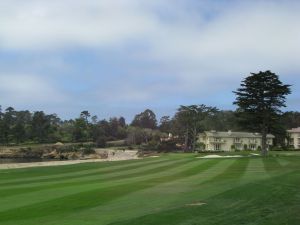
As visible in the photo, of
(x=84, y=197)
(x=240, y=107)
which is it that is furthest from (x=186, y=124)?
(x=84, y=197)

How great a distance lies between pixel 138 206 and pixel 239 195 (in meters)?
3.82

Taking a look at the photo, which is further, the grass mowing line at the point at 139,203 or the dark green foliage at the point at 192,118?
the dark green foliage at the point at 192,118

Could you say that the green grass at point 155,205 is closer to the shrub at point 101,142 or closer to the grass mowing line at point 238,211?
the grass mowing line at point 238,211

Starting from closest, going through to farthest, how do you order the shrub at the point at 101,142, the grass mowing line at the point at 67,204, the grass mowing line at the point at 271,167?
the grass mowing line at the point at 67,204
the grass mowing line at the point at 271,167
the shrub at the point at 101,142

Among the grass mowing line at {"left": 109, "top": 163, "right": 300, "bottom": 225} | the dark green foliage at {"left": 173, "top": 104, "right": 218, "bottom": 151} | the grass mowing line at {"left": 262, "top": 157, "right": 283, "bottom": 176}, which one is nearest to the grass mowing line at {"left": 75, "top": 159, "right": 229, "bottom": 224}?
the grass mowing line at {"left": 109, "top": 163, "right": 300, "bottom": 225}

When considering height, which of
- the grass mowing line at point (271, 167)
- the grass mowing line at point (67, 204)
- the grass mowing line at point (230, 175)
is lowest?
the grass mowing line at point (67, 204)

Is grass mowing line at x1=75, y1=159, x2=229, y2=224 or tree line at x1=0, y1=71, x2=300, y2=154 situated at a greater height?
tree line at x1=0, y1=71, x2=300, y2=154

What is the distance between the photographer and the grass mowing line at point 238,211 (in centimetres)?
1285

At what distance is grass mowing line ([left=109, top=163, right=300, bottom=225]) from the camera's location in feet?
42.2

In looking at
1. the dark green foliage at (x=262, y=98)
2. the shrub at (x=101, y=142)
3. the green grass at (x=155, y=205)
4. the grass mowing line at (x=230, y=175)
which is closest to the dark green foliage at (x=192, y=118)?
the shrub at (x=101, y=142)

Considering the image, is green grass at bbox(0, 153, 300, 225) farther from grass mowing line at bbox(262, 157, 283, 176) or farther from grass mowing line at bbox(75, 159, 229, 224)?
grass mowing line at bbox(262, 157, 283, 176)

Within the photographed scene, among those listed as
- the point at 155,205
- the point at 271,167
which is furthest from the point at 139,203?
the point at 271,167

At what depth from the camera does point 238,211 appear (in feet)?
47.2

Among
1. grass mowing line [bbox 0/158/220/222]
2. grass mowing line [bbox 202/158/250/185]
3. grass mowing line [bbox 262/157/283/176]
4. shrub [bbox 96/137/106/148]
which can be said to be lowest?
grass mowing line [bbox 0/158/220/222]
